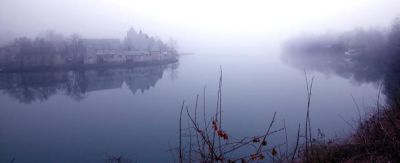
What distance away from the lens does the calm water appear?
3721mm

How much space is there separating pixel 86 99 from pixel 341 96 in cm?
623

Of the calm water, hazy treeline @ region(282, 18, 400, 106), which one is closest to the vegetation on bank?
the calm water

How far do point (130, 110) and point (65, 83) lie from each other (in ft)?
13.3

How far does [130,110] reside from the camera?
557cm

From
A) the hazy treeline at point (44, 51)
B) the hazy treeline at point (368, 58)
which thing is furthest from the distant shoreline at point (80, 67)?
the hazy treeline at point (368, 58)

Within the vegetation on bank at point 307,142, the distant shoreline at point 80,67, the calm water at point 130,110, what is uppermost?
the vegetation on bank at point 307,142

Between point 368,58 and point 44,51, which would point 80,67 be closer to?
point 44,51

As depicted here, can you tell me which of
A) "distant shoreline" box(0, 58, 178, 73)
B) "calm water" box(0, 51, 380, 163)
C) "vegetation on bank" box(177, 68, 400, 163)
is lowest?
"calm water" box(0, 51, 380, 163)

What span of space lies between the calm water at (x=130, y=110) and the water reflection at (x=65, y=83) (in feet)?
0.09

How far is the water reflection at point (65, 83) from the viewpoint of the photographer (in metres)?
7.16

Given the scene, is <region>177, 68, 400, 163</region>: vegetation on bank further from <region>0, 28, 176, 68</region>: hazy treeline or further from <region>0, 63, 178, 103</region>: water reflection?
<region>0, 28, 176, 68</region>: hazy treeline

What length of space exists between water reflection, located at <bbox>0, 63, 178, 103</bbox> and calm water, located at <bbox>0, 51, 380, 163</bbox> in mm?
26

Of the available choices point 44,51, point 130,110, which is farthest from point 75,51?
point 130,110

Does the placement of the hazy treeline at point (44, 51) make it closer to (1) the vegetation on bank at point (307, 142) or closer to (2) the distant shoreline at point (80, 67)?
(2) the distant shoreline at point (80, 67)
